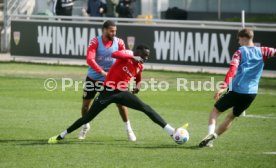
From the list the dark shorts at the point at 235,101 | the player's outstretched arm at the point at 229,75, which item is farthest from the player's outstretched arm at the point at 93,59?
the player's outstretched arm at the point at 229,75

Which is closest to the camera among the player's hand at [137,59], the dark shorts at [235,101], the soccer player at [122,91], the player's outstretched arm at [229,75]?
the player's outstretched arm at [229,75]

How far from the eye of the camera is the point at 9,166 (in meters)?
11.8

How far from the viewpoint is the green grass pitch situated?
12359mm

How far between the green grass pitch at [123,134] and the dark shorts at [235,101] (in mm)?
670

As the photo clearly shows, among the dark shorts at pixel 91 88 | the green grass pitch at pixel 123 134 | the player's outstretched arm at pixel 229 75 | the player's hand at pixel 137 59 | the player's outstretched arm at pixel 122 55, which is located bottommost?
the green grass pitch at pixel 123 134

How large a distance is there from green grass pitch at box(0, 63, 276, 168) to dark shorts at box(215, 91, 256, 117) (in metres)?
0.67

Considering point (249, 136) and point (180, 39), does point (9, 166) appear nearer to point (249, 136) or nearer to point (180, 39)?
point (249, 136)

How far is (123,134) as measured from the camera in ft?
50.9

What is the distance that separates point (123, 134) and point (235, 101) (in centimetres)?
274

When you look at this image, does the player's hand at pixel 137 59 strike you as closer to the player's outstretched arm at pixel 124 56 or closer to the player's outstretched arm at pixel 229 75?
the player's outstretched arm at pixel 124 56

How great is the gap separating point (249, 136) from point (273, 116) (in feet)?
10.6

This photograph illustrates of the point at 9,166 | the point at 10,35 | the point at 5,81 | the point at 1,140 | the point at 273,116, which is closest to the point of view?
the point at 9,166

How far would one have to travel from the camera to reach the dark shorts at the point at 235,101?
1355 centimetres

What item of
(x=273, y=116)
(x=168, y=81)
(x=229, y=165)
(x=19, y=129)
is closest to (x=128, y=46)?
(x=168, y=81)
